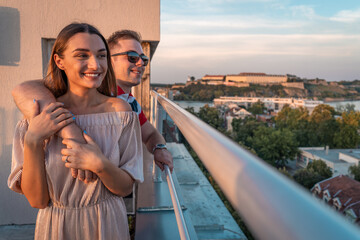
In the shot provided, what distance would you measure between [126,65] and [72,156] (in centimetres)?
58

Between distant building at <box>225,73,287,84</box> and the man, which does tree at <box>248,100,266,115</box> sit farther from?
the man

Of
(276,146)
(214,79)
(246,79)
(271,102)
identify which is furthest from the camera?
(246,79)

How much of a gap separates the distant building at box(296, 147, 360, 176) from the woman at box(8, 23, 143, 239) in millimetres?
35732

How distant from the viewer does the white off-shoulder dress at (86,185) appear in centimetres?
72

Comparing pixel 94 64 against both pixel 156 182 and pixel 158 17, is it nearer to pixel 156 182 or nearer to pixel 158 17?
pixel 156 182

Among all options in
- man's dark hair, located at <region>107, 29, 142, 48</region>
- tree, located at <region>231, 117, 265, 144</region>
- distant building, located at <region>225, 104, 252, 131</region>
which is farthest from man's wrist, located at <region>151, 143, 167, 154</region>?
distant building, located at <region>225, 104, 252, 131</region>

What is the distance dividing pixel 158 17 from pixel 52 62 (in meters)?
1.18

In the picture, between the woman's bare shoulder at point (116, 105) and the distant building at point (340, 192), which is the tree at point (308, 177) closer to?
the distant building at point (340, 192)

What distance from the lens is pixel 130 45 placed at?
1.15 metres

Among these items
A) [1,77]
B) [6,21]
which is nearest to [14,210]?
[1,77]

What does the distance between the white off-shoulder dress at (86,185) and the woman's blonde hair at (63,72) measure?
124mm

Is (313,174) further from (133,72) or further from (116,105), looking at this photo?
(116,105)

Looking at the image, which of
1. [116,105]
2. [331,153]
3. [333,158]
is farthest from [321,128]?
[116,105]

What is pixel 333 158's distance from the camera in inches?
1394
